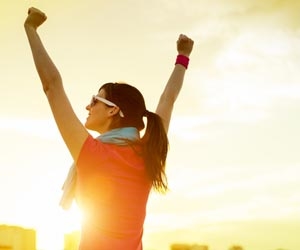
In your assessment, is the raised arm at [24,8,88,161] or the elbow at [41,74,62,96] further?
the elbow at [41,74,62,96]

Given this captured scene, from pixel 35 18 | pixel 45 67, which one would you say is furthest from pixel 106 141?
pixel 35 18

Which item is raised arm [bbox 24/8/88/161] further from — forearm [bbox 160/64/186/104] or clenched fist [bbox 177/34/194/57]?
clenched fist [bbox 177/34/194/57]

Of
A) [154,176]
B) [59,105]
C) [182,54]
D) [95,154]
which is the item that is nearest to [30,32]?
[59,105]

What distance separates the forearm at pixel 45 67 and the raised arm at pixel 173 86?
0.99m

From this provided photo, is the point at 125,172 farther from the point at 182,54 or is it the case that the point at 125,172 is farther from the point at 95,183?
the point at 182,54

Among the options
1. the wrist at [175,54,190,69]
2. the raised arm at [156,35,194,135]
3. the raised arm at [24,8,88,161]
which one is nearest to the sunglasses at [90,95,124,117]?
the raised arm at [24,8,88,161]

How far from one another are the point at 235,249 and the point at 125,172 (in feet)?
34.7

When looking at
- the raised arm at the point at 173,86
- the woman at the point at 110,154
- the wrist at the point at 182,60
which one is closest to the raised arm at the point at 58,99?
the woman at the point at 110,154

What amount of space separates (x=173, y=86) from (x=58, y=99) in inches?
55.3

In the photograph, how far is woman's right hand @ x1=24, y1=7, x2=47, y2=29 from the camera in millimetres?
3479

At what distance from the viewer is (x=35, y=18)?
348 cm

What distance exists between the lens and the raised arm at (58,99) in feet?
10.2

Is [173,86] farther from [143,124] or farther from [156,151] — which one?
[156,151]

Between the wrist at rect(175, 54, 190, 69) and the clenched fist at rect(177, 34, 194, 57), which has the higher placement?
the clenched fist at rect(177, 34, 194, 57)
